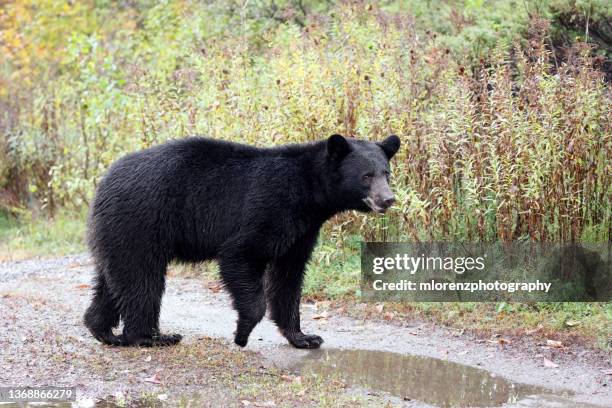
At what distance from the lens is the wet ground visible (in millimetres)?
6352

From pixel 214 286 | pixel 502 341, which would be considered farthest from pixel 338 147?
pixel 214 286

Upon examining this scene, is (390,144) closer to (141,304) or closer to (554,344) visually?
(554,344)

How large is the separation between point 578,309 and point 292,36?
18.8ft

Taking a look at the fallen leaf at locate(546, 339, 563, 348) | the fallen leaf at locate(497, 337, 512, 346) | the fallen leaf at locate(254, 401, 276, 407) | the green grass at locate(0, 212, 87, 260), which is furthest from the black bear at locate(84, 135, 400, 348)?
the green grass at locate(0, 212, 87, 260)

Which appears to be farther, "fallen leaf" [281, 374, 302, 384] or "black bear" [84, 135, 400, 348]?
"black bear" [84, 135, 400, 348]

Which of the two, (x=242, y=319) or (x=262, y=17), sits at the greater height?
(x=262, y=17)

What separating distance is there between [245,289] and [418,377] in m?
1.61

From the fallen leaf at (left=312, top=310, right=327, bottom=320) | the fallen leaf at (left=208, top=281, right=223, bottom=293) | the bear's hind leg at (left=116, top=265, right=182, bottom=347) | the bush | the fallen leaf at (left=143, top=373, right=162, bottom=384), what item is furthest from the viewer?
the fallen leaf at (left=208, top=281, right=223, bottom=293)

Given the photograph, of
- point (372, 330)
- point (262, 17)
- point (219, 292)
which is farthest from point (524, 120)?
point (262, 17)

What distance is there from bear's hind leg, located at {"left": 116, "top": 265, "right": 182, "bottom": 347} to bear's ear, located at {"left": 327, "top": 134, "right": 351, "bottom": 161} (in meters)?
1.76

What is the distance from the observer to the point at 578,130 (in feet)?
28.2

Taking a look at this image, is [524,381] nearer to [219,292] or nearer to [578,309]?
[578,309]

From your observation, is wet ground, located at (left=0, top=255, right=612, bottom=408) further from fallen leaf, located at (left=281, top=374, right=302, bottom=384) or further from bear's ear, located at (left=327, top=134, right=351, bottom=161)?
bear's ear, located at (left=327, top=134, right=351, bottom=161)

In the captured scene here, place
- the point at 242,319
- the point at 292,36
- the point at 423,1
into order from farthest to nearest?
the point at 423,1, the point at 292,36, the point at 242,319
